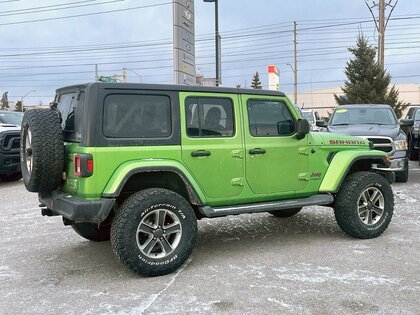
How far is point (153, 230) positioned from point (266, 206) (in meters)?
1.37

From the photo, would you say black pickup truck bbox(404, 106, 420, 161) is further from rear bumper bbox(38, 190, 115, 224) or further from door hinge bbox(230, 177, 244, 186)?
rear bumper bbox(38, 190, 115, 224)

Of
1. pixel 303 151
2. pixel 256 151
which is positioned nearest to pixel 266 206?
pixel 256 151

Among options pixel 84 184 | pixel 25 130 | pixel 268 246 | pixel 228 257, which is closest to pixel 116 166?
pixel 84 184

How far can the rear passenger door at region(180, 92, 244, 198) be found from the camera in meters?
4.87

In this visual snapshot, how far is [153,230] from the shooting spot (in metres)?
4.59

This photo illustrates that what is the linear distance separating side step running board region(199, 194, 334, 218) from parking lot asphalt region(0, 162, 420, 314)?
508 mm

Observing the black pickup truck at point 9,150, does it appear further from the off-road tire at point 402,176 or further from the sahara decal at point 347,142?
the off-road tire at point 402,176

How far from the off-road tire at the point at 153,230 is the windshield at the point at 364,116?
23.7 ft

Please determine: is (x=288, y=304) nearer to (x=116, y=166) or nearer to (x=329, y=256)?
(x=329, y=256)

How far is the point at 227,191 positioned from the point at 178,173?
0.65m

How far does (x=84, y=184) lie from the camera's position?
435 centimetres

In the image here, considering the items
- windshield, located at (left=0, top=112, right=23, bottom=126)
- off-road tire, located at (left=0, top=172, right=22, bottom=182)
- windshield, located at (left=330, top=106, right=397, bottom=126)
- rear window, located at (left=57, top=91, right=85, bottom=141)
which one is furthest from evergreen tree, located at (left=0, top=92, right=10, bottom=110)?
rear window, located at (left=57, top=91, right=85, bottom=141)

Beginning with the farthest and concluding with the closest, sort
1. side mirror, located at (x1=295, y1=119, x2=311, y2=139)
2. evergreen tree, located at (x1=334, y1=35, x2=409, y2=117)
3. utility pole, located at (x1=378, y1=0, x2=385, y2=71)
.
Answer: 1. evergreen tree, located at (x1=334, y1=35, x2=409, y2=117)
2. utility pole, located at (x1=378, y1=0, x2=385, y2=71)
3. side mirror, located at (x1=295, y1=119, x2=311, y2=139)

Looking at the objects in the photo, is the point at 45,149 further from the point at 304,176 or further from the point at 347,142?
the point at 347,142
